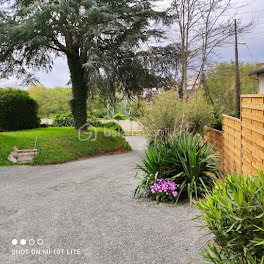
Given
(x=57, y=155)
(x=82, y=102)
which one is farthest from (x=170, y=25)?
(x=57, y=155)

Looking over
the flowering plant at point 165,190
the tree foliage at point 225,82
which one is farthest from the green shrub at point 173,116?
the tree foliage at point 225,82

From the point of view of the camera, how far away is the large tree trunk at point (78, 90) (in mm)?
13500

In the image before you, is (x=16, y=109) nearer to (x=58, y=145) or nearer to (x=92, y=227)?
(x=58, y=145)

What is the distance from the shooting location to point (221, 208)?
233 centimetres

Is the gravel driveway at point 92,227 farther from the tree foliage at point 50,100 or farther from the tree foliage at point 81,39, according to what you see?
the tree foliage at point 50,100

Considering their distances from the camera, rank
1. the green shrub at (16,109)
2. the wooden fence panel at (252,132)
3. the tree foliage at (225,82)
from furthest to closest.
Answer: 1. the tree foliage at (225,82)
2. the green shrub at (16,109)
3. the wooden fence panel at (252,132)

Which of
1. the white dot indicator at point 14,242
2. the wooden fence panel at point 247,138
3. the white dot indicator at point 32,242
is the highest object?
the wooden fence panel at point 247,138

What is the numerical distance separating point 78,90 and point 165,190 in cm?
993

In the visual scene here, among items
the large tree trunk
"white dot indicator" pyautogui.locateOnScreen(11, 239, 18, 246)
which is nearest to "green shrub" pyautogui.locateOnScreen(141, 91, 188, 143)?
"white dot indicator" pyautogui.locateOnScreen(11, 239, 18, 246)

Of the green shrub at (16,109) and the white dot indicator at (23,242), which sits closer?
the white dot indicator at (23,242)

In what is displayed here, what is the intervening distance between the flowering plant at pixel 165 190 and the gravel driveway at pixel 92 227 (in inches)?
8.6

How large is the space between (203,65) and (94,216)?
10.3 meters

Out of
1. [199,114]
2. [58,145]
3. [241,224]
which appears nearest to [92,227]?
[241,224]

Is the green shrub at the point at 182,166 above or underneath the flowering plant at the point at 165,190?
above
